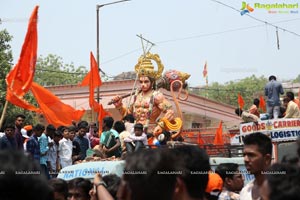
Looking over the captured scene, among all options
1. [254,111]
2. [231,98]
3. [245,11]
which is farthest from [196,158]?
[231,98]

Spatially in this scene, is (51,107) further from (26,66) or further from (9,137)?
(9,137)

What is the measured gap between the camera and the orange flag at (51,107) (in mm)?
13609

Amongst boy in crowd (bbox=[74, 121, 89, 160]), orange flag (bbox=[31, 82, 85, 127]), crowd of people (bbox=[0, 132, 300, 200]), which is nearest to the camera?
crowd of people (bbox=[0, 132, 300, 200])

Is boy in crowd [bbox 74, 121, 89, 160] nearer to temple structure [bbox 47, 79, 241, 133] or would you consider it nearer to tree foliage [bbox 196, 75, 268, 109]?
temple structure [bbox 47, 79, 241, 133]

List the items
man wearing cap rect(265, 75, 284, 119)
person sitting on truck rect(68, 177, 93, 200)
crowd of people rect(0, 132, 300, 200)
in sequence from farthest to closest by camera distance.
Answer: man wearing cap rect(265, 75, 284, 119)
person sitting on truck rect(68, 177, 93, 200)
crowd of people rect(0, 132, 300, 200)

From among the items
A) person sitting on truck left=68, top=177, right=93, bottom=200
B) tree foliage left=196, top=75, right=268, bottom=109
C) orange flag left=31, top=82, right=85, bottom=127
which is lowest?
person sitting on truck left=68, top=177, right=93, bottom=200

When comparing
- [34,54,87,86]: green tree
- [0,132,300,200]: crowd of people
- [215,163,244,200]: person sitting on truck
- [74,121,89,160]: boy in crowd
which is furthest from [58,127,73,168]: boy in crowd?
[34,54,87,86]: green tree

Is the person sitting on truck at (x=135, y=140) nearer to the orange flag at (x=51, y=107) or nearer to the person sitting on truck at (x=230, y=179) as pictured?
the orange flag at (x=51, y=107)

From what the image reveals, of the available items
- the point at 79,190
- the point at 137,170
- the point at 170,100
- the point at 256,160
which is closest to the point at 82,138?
the point at 79,190

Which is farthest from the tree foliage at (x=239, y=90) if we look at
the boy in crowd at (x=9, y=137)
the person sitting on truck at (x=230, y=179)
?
the person sitting on truck at (x=230, y=179)

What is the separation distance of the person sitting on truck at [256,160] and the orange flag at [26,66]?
5.98 meters

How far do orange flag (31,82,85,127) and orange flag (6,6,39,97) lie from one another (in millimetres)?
2803

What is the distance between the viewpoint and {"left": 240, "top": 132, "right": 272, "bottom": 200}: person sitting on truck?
16.8ft

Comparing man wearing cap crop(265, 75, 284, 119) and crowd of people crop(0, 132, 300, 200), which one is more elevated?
man wearing cap crop(265, 75, 284, 119)
